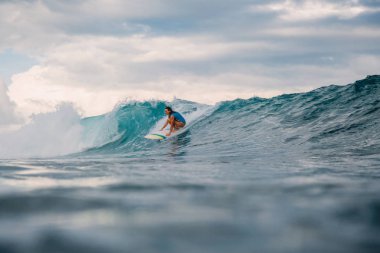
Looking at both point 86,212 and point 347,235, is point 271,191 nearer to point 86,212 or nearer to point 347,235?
point 347,235

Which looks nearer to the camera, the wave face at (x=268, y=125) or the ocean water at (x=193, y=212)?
the ocean water at (x=193, y=212)

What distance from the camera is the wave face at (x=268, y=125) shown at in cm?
820

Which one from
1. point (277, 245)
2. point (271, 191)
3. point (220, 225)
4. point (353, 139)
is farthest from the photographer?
point (353, 139)

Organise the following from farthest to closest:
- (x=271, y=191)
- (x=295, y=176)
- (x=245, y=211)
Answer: (x=295, y=176) → (x=271, y=191) → (x=245, y=211)

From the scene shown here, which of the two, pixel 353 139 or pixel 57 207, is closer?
pixel 57 207

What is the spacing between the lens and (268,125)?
40.5 ft

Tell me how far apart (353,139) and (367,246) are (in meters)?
7.16

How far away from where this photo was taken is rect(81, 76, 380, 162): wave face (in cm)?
820

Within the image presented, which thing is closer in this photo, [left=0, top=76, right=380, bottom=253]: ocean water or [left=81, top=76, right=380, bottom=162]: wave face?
[left=0, top=76, right=380, bottom=253]: ocean water

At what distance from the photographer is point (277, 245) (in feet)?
4.69

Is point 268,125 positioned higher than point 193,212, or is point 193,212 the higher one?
point 268,125

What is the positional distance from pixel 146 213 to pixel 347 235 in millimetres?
958

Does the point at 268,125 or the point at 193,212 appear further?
the point at 268,125

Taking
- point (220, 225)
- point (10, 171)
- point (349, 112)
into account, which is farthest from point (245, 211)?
point (349, 112)
